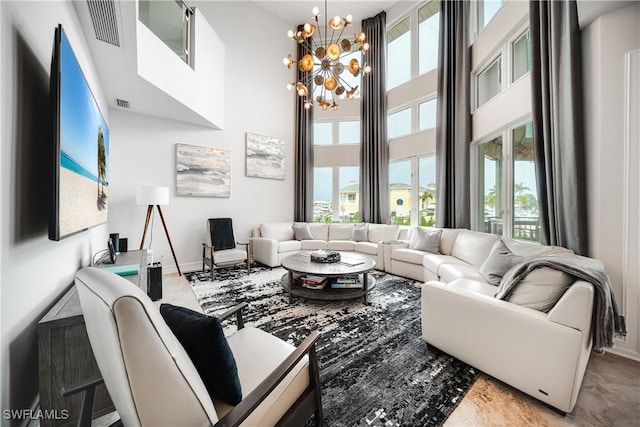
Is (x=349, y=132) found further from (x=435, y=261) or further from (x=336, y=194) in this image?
(x=435, y=261)

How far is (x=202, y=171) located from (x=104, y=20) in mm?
2737

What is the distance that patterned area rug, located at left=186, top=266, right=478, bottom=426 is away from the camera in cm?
137

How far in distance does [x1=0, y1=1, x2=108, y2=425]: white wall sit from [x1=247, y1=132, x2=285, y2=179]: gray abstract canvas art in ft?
12.5

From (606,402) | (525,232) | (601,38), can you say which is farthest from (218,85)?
(606,402)

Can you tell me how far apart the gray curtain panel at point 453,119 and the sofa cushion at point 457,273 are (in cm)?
144

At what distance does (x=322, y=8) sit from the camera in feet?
18.1

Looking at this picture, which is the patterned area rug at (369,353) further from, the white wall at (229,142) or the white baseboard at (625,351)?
the white wall at (229,142)

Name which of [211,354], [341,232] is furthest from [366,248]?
[211,354]

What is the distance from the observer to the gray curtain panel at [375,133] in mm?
5469

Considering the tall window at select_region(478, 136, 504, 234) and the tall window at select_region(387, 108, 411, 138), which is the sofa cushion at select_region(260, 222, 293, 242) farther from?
the tall window at select_region(478, 136, 504, 234)

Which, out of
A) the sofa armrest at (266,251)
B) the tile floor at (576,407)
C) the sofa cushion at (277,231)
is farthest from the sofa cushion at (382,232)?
the tile floor at (576,407)

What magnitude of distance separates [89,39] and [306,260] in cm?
302

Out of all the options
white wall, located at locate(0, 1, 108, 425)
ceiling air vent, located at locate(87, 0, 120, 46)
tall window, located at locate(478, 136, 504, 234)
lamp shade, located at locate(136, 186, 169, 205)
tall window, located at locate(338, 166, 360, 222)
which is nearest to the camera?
white wall, located at locate(0, 1, 108, 425)

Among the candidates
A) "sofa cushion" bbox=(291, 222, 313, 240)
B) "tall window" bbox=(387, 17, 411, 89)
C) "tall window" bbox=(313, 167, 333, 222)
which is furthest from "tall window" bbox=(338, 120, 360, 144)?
"sofa cushion" bbox=(291, 222, 313, 240)
